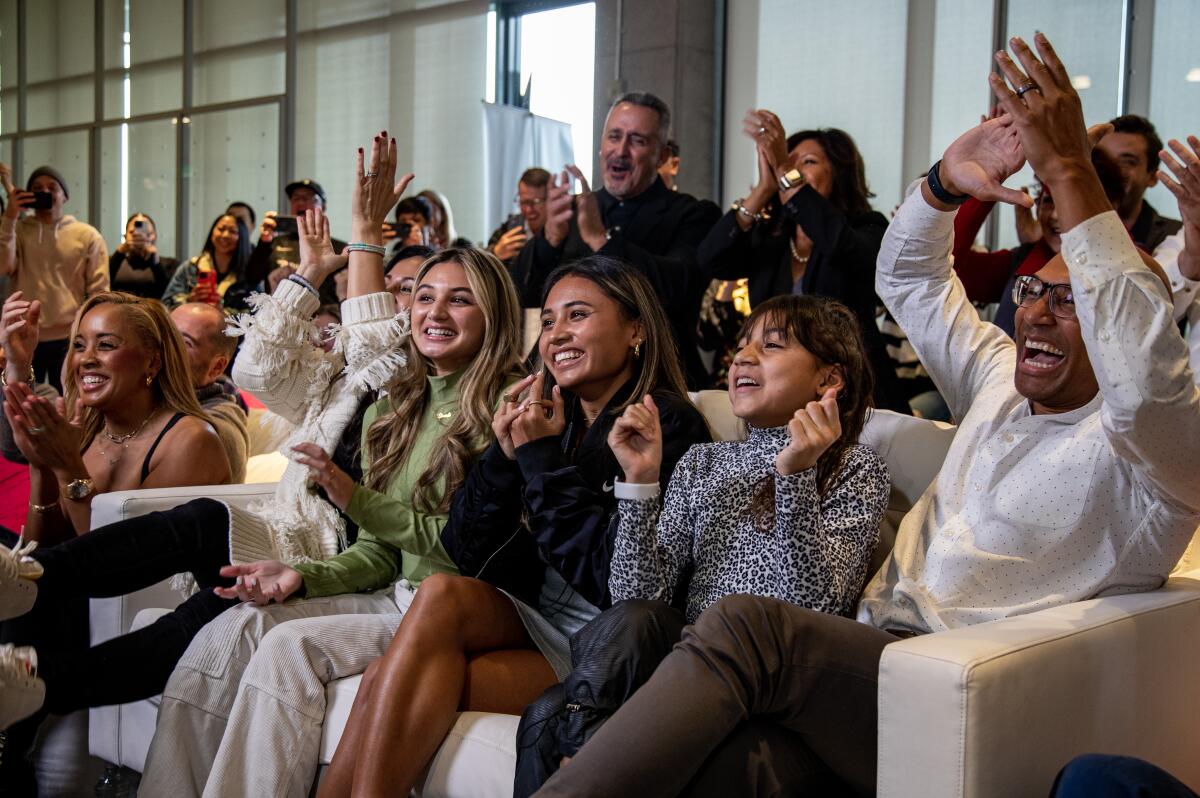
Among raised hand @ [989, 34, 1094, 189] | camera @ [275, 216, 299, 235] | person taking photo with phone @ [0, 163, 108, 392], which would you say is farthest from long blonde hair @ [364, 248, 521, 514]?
person taking photo with phone @ [0, 163, 108, 392]

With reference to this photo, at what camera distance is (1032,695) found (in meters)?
1.65

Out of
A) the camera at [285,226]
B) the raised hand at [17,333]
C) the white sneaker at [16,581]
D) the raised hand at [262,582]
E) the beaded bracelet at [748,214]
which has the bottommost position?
the raised hand at [262,582]

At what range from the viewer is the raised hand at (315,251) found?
9.95 feet

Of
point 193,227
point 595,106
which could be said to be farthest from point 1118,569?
point 193,227

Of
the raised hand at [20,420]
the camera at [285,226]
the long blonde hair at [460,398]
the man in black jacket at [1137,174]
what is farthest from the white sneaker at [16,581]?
the camera at [285,226]

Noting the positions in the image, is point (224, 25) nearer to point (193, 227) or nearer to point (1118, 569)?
point (193, 227)

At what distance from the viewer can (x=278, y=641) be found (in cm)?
226

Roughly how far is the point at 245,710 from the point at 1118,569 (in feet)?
4.97

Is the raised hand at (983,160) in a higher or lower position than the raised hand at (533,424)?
higher

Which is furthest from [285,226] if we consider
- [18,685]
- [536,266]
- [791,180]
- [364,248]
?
[18,685]

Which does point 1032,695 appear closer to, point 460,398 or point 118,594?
point 460,398

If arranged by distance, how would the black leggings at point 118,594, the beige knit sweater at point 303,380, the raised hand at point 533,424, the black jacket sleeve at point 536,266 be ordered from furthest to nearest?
the black jacket sleeve at point 536,266
the beige knit sweater at point 303,380
the black leggings at point 118,594
the raised hand at point 533,424

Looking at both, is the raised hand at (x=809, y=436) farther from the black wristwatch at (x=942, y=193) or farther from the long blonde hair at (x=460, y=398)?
the long blonde hair at (x=460, y=398)

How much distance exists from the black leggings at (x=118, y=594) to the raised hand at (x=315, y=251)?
646mm
